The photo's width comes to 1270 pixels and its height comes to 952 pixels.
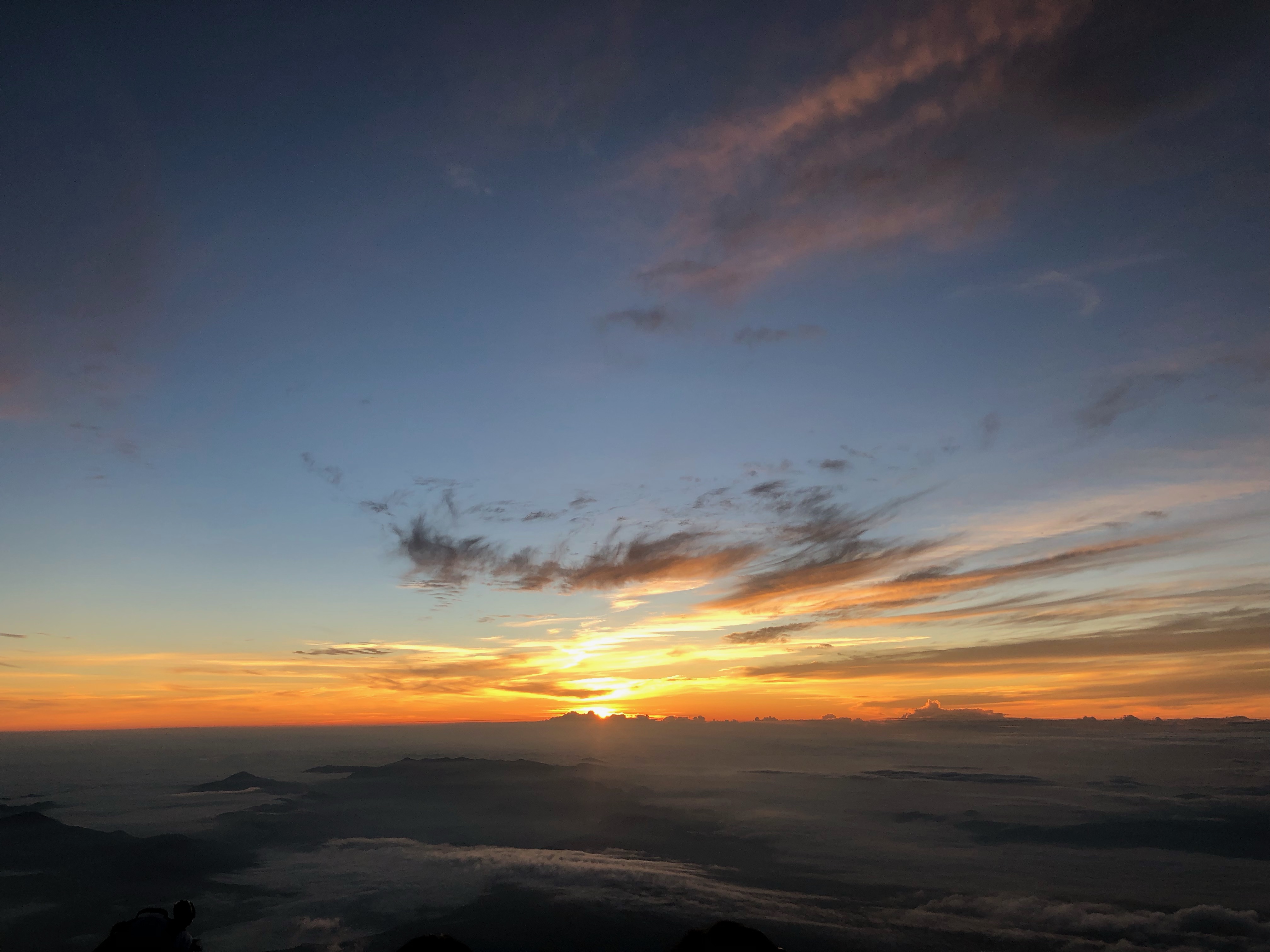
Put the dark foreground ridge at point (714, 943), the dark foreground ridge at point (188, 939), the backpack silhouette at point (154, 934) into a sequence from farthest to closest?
the dark foreground ridge at point (714, 943) < the dark foreground ridge at point (188, 939) < the backpack silhouette at point (154, 934)

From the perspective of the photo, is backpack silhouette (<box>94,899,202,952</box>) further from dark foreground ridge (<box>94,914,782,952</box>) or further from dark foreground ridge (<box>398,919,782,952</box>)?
dark foreground ridge (<box>398,919,782,952</box>)

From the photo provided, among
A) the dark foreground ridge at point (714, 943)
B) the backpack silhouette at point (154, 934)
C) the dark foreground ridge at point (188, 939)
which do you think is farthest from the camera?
the dark foreground ridge at point (714, 943)

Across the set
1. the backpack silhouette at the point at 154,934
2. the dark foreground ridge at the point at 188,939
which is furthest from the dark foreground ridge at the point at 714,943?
the backpack silhouette at the point at 154,934

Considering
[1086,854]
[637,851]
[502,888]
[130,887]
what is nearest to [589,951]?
[502,888]

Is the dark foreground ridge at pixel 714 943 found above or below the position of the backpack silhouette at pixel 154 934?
below

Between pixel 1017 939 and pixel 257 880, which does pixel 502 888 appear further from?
pixel 1017 939

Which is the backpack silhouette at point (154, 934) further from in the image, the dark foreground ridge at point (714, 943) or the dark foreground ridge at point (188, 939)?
the dark foreground ridge at point (714, 943)

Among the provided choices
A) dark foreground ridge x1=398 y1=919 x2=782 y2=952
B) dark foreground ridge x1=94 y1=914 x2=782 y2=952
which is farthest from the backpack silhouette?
dark foreground ridge x1=398 y1=919 x2=782 y2=952

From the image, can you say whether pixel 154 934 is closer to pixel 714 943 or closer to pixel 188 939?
pixel 188 939

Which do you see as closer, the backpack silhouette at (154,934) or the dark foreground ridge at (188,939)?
the backpack silhouette at (154,934)

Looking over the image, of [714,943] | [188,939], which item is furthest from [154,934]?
[714,943]

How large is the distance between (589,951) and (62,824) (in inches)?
6890

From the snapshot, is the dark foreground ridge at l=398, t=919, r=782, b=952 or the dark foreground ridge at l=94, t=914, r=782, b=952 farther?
the dark foreground ridge at l=398, t=919, r=782, b=952

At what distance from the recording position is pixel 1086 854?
531ft
